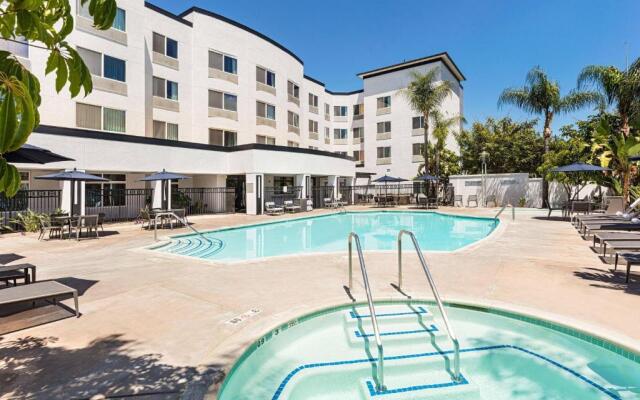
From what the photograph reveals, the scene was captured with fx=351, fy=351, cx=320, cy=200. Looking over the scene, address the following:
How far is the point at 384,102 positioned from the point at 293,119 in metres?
11.6

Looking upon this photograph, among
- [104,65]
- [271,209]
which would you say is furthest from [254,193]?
[104,65]

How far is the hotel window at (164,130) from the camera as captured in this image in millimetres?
25278

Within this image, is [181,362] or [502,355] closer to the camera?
[181,362]

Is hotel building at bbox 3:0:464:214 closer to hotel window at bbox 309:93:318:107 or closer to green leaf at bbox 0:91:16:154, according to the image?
hotel window at bbox 309:93:318:107

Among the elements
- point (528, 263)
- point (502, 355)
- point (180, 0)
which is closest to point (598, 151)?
point (528, 263)

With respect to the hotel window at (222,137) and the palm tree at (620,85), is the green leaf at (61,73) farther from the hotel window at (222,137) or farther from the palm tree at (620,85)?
the hotel window at (222,137)

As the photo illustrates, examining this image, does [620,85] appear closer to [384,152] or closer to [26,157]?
[384,152]

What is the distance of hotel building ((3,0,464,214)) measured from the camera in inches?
767

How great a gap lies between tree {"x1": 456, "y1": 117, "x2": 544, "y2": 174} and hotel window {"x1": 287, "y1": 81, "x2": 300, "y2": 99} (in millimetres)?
17541

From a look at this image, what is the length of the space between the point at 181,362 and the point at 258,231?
13838 mm

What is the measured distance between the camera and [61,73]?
4.88 ft

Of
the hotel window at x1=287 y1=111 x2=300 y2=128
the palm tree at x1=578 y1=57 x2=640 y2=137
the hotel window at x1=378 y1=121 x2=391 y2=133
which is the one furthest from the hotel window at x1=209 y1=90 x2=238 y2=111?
the palm tree at x1=578 y1=57 x2=640 y2=137

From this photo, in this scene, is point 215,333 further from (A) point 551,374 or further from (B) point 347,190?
(B) point 347,190

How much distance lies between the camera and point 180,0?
26.9m
